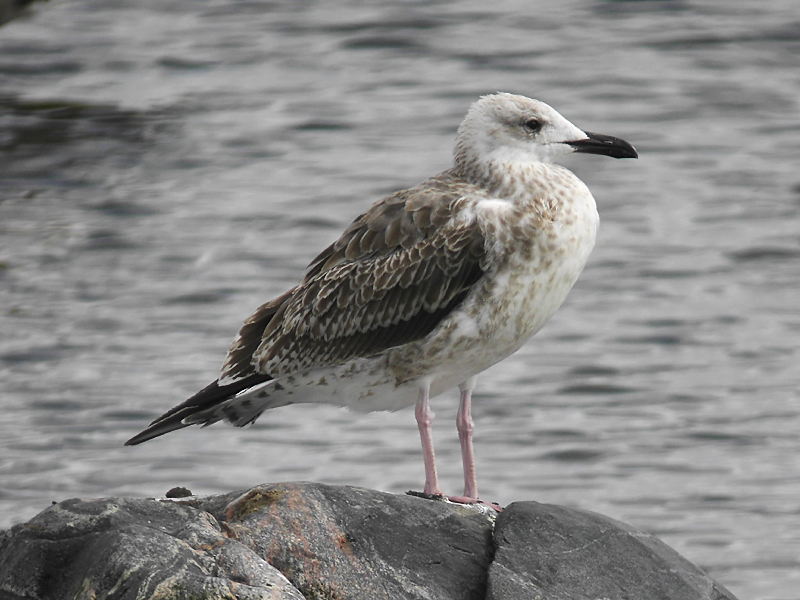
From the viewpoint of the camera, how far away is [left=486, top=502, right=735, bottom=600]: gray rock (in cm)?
643

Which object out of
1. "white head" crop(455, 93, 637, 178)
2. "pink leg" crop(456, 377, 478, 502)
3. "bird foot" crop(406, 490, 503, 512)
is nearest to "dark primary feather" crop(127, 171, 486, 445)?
"white head" crop(455, 93, 637, 178)

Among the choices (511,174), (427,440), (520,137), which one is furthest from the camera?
(520,137)

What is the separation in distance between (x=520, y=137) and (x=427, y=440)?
1769 millimetres

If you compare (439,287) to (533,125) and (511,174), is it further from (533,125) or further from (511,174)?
(533,125)

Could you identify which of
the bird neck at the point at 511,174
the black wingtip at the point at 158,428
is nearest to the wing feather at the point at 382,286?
the bird neck at the point at 511,174

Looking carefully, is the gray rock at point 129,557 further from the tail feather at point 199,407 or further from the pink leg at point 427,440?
the pink leg at point 427,440

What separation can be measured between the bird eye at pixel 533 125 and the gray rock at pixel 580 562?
2.12m

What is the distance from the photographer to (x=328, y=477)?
36.3 ft

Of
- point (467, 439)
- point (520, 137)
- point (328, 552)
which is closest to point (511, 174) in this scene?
point (520, 137)

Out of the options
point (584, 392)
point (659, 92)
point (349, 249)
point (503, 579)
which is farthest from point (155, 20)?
point (503, 579)

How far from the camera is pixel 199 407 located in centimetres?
772

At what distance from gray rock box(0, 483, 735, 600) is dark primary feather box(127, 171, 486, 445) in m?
1.06

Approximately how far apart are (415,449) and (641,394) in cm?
243

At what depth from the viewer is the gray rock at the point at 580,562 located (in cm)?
643
